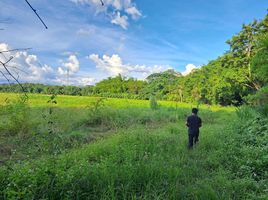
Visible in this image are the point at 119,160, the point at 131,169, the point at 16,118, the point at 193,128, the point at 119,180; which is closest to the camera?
the point at 119,180

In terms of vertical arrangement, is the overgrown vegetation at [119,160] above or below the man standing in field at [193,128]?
below

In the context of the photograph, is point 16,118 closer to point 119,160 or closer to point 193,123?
point 119,160

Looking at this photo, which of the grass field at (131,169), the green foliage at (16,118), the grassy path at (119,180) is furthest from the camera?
the green foliage at (16,118)

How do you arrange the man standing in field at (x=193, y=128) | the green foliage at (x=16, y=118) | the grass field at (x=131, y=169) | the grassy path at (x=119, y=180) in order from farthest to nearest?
1. the green foliage at (x=16, y=118)
2. the man standing in field at (x=193, y=128)
3. the grass field at (x=131, y=169)
4. the grassy path at (x=119, y=180)

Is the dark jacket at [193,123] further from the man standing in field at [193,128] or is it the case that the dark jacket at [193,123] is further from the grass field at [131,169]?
the grass field at [131,169]

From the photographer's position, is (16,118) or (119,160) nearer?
(119,160)

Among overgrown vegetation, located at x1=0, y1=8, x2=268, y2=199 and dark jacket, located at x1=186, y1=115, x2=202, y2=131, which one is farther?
dark jacket, located at x1=186, y1=115, x2=202, y2=131

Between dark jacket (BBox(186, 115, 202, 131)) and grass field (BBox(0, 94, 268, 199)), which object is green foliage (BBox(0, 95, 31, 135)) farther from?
dark jacket (BBox(186, 115, 202, 131))

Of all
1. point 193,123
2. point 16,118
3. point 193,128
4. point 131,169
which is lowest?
point 131,169

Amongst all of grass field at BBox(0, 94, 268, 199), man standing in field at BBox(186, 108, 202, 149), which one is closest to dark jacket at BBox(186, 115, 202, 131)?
man standing in field at BBox(186, 108, 202, 149)

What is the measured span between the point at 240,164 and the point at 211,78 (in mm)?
35349

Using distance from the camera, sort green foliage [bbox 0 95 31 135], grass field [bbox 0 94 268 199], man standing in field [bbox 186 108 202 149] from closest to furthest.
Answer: grass field [bbox 0 94 268 199]
man standing in field [bbox 186 108 202 149]
green foliage [bbox 0 95 31 135]

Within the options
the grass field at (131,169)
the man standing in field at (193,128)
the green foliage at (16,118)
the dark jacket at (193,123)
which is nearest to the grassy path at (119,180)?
the grass field at (131,169)

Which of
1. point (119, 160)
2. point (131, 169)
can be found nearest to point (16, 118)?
point (119, 160)
